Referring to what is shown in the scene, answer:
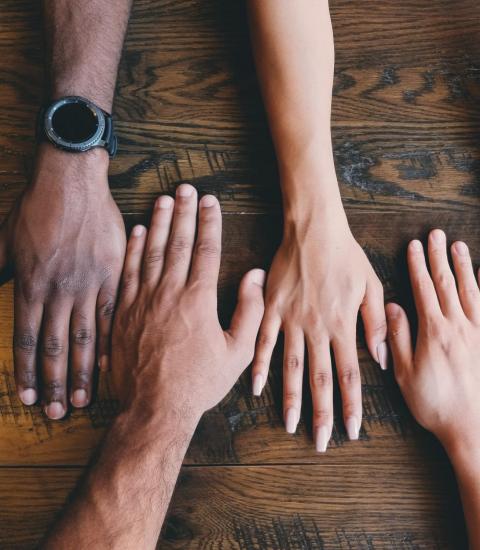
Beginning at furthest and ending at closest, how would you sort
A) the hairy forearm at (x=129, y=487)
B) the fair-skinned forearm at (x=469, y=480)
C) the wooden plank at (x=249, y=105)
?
1. the wooden plank at (x=249, y=105)
2. the fair-skinned forearm at (x=469, y=480)
3. the hairy forearm at (x=129, y=487)

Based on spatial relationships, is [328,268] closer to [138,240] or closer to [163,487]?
[138,240]

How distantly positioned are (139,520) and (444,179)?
34.4 inches

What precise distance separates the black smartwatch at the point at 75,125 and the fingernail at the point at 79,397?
18.0 inches

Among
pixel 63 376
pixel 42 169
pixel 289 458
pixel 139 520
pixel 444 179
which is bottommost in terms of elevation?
pixel 289 458

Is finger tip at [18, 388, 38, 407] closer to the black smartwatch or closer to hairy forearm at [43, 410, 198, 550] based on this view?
hairy forearm at [43, 410, 198, 550]

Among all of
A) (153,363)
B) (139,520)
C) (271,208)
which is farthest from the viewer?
(271,208)

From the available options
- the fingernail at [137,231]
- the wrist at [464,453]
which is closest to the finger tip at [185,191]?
the fingernail at [137,231]

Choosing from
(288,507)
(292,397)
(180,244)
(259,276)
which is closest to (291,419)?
(292,397)

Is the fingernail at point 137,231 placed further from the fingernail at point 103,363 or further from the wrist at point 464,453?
the wrist at point 464,453

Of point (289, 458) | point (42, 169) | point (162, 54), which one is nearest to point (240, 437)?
point (289, 458)

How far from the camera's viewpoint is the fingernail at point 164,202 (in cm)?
105

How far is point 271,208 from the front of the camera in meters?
1.07

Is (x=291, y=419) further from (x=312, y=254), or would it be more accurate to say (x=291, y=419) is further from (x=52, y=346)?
(x=52, y=346)

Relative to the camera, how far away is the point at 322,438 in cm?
100
